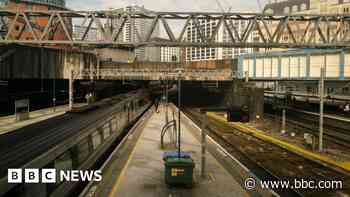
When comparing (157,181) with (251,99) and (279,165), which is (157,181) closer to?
(279,165)

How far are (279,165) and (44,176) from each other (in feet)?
49.3

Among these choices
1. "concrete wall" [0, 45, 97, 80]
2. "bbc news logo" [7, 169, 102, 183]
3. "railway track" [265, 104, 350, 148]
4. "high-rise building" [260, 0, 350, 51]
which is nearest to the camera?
"bbc news logo" [7, 169, 102, 183]

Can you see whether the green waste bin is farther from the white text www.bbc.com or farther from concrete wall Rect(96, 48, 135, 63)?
concrete wall Rect(96, 48, 135, 63)

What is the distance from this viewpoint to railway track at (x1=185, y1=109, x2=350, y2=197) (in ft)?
49.4

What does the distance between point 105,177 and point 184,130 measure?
17.0 metres

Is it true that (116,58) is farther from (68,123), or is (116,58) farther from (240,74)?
(68,123)

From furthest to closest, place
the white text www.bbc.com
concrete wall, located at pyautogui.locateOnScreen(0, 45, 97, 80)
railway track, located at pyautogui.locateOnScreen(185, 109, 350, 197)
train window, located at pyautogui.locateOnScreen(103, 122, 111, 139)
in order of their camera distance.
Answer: concrete wall, located at pyautogui.locateOnScreen(0, 45, 97, 80) → train window, located at pyautogui.locateOnScreen(103, 122, 111, 139) → the white text www.bbc.com → railway track, located at pyautogui.locateOnScreen(185, 109, 350, 197)

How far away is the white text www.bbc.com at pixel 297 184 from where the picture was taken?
15172mm

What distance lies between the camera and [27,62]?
1673 inches

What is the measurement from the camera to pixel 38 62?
148ft

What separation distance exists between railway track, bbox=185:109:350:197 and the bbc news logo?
9.57 m

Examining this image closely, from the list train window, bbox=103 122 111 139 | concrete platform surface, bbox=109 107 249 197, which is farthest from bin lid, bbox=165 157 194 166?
train window, bbox=103 122 111 139

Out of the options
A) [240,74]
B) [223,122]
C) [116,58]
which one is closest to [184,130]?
[223,122]

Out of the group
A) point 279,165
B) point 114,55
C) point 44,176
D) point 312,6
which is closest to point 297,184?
point 279,165
